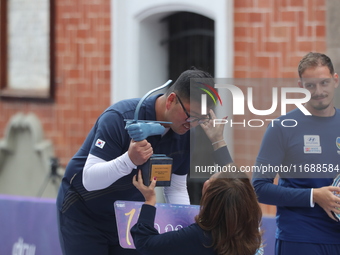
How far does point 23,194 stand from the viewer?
1053cm

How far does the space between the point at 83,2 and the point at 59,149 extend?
1.94 meters

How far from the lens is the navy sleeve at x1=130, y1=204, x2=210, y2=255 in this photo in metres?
3.50

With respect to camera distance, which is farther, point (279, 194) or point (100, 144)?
point (279, 194)

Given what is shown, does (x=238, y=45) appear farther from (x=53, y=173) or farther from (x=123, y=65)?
(x=53, y=173)

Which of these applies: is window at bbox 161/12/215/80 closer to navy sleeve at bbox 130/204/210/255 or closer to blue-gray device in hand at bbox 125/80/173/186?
blue-gray device in hand at bbox 125/80/173/186

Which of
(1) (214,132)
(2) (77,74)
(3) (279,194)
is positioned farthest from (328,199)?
(2) (77,74)

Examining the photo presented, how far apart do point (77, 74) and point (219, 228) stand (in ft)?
20.9

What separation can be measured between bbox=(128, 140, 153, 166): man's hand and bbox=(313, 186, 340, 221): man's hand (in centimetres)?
93

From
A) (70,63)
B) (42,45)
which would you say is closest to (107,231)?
(70,63)

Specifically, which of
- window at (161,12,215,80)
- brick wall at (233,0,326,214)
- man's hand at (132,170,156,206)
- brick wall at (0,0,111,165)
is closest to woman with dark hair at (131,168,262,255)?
man's hand at (132,170,156,206)

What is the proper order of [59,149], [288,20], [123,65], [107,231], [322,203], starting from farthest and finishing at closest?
[59,149] → [123,65] → [288,20] → [107,231] → [322,203]

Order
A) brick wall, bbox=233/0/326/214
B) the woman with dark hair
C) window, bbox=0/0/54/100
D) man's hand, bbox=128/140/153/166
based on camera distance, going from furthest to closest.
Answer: window, bbox=0/0/54/100 < brick wall, bbox=233/0/326/214 < man's hand, bbox=128/140/153/166 < the woman with dark hair

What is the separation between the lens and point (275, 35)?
7.57 m

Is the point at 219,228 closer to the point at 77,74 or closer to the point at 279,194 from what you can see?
the point at 279,194
